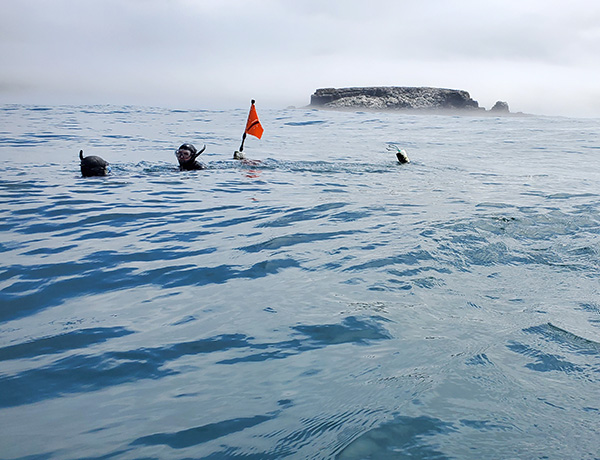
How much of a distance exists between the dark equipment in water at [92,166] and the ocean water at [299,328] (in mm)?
2252

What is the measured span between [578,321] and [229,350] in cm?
267

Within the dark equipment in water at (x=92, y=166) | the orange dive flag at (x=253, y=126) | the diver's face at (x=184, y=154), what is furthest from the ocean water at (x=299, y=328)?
the orange dive flag at (x=253, y=126)

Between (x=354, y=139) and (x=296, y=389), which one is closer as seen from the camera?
(x=296, y=389)

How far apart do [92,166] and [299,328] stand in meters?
8.95

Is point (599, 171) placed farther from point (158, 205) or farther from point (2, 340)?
point (2, 340)

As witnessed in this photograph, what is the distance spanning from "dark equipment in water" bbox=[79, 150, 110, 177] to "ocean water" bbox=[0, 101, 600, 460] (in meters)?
2.25

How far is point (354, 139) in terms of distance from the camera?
23.0 m

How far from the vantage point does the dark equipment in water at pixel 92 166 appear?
1105 cm

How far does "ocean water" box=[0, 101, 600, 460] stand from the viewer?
8.27 feet

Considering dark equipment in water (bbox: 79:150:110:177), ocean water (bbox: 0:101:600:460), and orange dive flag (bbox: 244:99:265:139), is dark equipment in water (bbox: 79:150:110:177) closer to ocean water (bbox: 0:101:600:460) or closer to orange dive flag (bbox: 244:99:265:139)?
ocean water (bbox: 0:101:600:460)

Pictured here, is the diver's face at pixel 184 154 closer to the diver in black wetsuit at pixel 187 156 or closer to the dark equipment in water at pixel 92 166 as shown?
the diver in black wetsuit at pixel 187 156

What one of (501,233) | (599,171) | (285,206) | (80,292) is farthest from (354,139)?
(80,292)

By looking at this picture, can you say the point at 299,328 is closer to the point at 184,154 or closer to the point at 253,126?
the point at 253,126

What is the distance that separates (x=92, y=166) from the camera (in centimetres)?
Result: 1114
